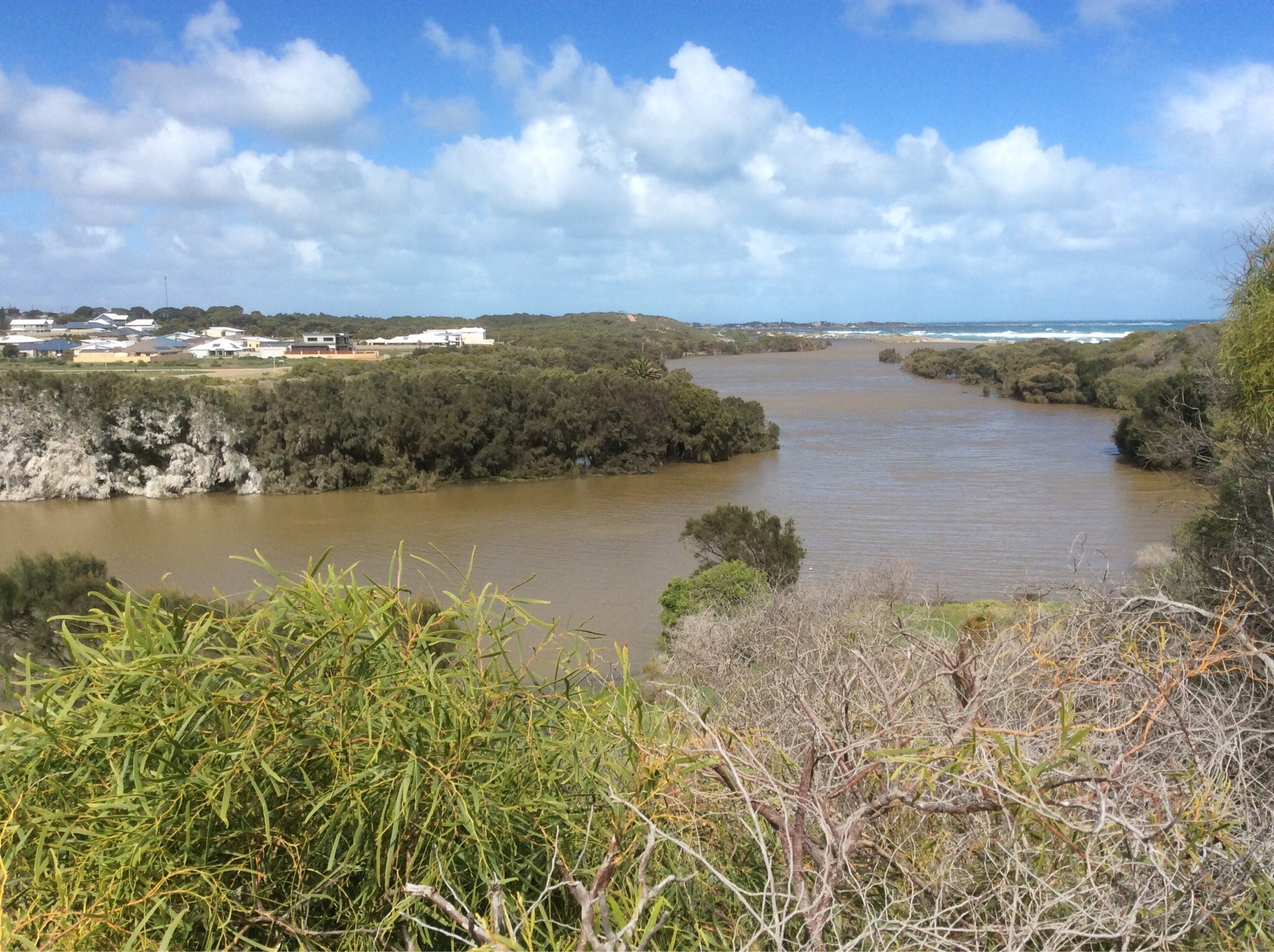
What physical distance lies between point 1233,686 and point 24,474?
1492 inches

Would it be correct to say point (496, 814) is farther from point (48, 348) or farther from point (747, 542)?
point (48, 348)

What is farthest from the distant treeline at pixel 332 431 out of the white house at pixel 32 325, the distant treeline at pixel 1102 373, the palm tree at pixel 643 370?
the white house at pixel 32 325

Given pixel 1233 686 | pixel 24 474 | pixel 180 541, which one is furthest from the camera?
pixel 24 474

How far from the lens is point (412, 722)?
1.80 metres

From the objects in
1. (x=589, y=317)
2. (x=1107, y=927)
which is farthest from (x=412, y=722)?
(x=589, y=317)

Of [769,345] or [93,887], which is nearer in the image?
[93,887]

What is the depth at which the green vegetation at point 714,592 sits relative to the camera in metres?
15.7

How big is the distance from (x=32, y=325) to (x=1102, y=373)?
284 ft

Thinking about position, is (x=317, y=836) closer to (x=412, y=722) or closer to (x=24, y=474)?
(x=412, y=722)

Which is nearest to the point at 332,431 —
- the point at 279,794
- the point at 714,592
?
the point at 714,592

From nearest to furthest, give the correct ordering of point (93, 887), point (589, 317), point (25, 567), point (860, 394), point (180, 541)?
point (93, 887)
point (25, 567)
point (180, 541)
point (860, 394)
point (589, 317)

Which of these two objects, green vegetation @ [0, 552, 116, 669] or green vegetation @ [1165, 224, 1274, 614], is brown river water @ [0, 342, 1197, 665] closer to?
green vegetation @ [0, 552, 116, 669]

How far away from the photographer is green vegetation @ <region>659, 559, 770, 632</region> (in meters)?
15.7

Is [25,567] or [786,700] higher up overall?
[786,700]
